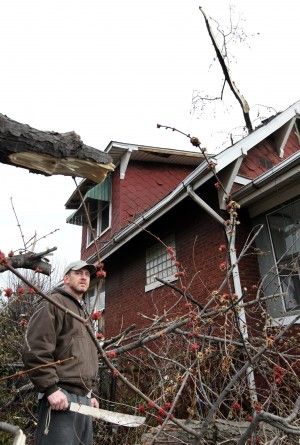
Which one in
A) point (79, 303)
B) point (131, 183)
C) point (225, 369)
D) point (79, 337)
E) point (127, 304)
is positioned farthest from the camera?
point (131, 183)

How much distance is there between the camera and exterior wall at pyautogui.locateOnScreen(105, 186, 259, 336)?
7.93 m

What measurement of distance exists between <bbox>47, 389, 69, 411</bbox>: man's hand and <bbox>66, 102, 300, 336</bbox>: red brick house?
2.54 metres

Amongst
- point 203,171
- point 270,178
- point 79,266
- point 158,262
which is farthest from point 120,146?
point 79,266

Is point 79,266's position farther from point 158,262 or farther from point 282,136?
point 282,136

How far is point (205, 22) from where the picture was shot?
1388 centimetres

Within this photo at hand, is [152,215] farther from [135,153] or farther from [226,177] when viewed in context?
[135,153]

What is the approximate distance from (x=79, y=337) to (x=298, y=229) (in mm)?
5049

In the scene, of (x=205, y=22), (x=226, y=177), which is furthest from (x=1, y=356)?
(x=205, y=22)

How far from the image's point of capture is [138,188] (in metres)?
13.6

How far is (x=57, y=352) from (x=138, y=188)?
10743 millimetres

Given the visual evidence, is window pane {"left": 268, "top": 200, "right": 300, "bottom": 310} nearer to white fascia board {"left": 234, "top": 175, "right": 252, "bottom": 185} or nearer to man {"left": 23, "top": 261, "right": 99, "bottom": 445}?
white fascia board {"left": 234, "top": 175, "right": 252, "bottom": 185}

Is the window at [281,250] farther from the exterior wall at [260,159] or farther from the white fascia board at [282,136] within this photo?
the white fascia board at [282,136]

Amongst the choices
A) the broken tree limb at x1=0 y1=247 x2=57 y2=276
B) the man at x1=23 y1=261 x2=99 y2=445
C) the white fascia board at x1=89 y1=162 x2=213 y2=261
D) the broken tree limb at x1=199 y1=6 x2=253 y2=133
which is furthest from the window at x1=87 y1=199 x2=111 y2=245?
the man at x1=23 y1=261 x2=99 y2=445

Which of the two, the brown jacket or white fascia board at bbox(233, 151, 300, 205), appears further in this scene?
white fascia board at bbox(233, 151, 300, 205)
